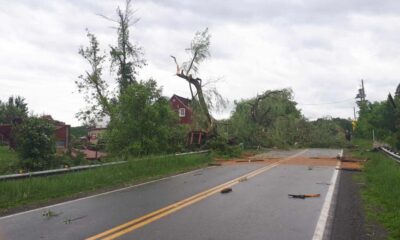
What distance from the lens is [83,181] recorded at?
13312 millimetres

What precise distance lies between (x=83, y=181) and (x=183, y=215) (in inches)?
232

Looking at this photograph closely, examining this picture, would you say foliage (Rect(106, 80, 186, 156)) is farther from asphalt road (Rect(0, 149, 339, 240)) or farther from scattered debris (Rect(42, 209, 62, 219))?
scattered debris (Rect(42, 209, 62, 219))

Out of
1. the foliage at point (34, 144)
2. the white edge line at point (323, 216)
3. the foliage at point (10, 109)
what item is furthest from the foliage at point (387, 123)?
the foliage at point (10, 109)

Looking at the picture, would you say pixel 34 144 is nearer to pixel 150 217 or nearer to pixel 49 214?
pixel 49 214

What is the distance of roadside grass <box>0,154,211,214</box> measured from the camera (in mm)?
10906

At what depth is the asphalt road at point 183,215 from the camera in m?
6.99

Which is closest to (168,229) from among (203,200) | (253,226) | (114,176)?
(253,226)

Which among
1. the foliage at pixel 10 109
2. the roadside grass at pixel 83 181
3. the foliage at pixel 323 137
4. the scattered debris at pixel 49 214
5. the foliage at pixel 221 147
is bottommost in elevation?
the scattered debris at pixel 49 214

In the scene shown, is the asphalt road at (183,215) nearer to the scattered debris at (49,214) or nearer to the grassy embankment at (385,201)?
the scattered debris at (49,214)

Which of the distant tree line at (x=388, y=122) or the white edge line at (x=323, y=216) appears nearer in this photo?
the white edge line at (x=323, y=216)

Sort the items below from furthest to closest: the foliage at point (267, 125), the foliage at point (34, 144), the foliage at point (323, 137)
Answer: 1. the foliage at point (323, 137)
2. the foliage at point (267, 125)
3. the foliage at point (34, 144)

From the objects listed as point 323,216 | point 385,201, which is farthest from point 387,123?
point 323,216

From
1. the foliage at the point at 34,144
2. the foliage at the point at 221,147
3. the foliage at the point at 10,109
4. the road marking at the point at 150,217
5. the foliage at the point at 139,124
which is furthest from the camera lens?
the foliage at the point at 10,109

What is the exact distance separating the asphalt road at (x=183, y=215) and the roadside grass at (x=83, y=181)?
119 cm
